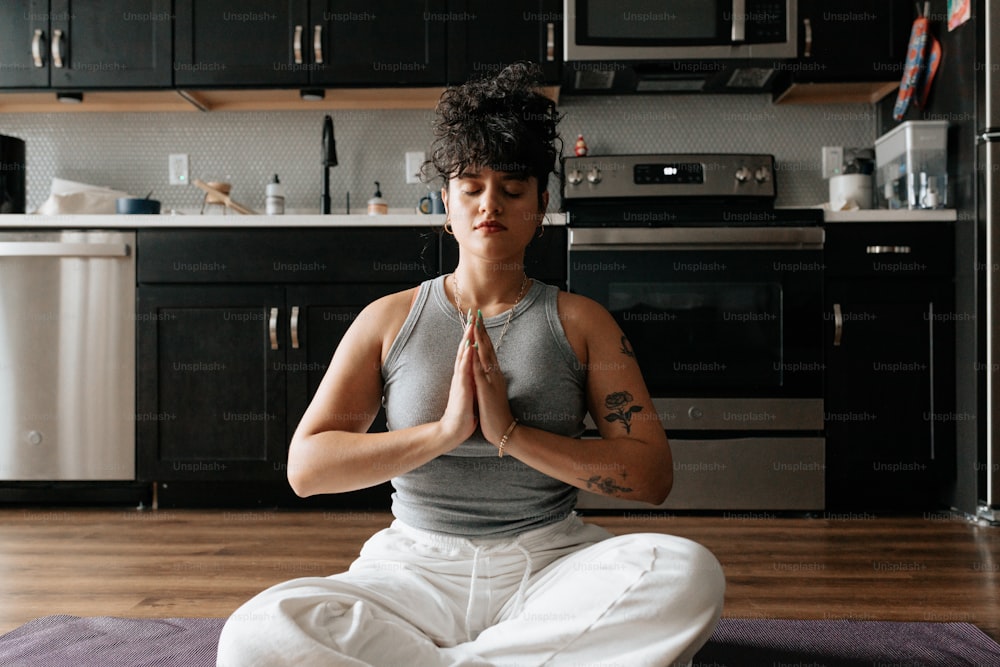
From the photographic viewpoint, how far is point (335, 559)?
2164 millimetres

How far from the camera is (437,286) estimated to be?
138cm

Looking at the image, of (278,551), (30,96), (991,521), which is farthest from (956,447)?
(30,96)

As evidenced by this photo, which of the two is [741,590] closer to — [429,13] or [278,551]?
[278,551]

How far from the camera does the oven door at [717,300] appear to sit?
273cm

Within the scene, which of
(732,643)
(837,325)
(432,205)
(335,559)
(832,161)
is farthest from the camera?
(832,161)

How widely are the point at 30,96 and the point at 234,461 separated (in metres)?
1.59

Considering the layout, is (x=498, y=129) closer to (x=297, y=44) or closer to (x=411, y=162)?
(x=297, y=44)

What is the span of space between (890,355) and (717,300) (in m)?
0.56

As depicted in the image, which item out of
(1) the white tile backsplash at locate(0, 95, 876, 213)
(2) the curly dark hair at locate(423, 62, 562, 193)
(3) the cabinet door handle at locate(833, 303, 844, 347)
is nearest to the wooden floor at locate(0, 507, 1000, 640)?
(3) the cabinet door handle at locate(833, 303, 844, 347)

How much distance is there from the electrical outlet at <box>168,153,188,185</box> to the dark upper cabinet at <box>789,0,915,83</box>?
2276mm

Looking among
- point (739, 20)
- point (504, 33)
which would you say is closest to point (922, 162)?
point (739, 20)

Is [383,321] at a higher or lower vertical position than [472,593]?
higher

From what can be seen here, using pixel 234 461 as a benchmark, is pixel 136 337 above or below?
above

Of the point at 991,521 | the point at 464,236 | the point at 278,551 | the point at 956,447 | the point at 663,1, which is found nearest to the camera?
the point at 464,236
